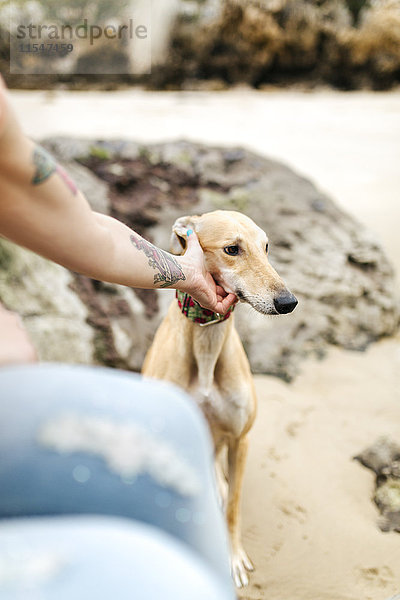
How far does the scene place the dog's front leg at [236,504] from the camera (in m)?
2.60

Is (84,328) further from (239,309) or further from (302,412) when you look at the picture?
(302,412)

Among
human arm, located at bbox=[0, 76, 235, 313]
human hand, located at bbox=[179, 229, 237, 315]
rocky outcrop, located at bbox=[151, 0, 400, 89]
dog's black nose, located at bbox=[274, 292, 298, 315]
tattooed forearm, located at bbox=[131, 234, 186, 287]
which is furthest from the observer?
rocky outcrop, located at bbox=[151, 0, 400, 89]

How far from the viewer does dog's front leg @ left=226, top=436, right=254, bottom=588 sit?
8.52 feet

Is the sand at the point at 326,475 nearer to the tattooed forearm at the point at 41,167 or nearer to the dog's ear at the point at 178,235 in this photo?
the dog's ear at the point at 178,235

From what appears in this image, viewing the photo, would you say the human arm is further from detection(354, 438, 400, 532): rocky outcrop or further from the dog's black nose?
detection(354, 438, 400, 532): rocky outcrop

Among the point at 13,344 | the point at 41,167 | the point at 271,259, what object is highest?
the point at 41,167

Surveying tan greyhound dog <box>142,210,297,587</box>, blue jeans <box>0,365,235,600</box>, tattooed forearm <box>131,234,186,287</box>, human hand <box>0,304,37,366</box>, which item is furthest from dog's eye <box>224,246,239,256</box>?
blue jeans <box>0,365,235,600</box>

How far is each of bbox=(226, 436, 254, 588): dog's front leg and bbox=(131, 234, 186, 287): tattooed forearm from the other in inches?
42.8

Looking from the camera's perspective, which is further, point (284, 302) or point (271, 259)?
point (271, 259)

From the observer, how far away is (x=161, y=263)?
5.60 ft

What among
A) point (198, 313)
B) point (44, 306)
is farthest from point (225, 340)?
point (44, 306)

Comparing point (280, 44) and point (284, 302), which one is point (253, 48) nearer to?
point (280, 44)

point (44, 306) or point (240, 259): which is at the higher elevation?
point (240, 259)

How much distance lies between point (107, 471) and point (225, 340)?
162 centimetres
